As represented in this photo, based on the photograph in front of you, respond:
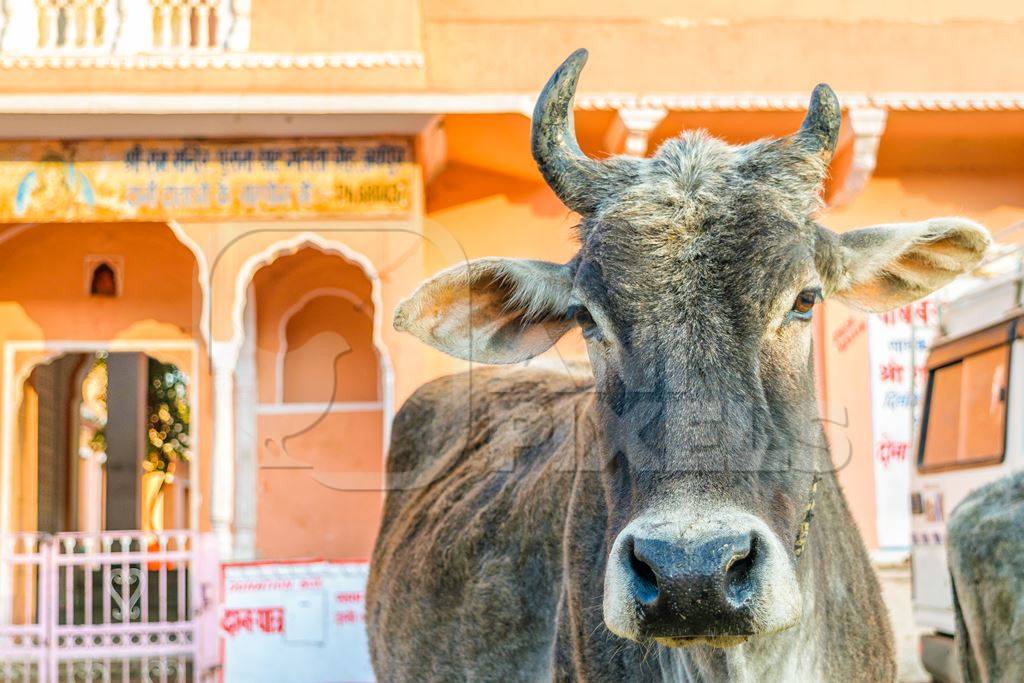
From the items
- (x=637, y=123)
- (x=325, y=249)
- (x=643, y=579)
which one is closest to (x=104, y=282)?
(x=325, y=249)

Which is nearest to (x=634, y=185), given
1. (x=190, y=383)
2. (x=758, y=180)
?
(x=758, y=180)

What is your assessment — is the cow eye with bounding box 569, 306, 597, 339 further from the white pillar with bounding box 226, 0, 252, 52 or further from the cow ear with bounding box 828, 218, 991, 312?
the white pillar with bounding box 226, 0, 252, 52

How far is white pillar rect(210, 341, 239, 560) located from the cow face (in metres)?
6.65

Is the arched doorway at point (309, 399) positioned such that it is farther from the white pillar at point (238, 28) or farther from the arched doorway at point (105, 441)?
the white pillar at point (238, 28)

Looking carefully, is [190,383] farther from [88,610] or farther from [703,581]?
[703,581]

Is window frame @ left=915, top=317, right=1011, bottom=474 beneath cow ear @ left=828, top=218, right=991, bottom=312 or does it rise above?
beneath

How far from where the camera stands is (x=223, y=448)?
9398 millimetres

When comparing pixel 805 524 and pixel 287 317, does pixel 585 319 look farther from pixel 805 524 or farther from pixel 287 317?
pixel 287 317

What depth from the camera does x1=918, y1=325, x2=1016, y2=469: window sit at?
638 centimetres

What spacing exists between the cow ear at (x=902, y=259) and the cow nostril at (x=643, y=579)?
3.05 feet

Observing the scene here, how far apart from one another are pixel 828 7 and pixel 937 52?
3.53 feet

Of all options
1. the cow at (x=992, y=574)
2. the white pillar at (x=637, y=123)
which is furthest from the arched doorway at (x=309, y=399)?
the cow at (x=992, y=574)

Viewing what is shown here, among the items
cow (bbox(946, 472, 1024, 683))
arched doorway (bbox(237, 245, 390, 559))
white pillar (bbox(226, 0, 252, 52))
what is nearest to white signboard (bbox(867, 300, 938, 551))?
arched doorway (bbox(237, 245, 390, 559))

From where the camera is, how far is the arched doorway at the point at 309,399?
1052 centimetres
